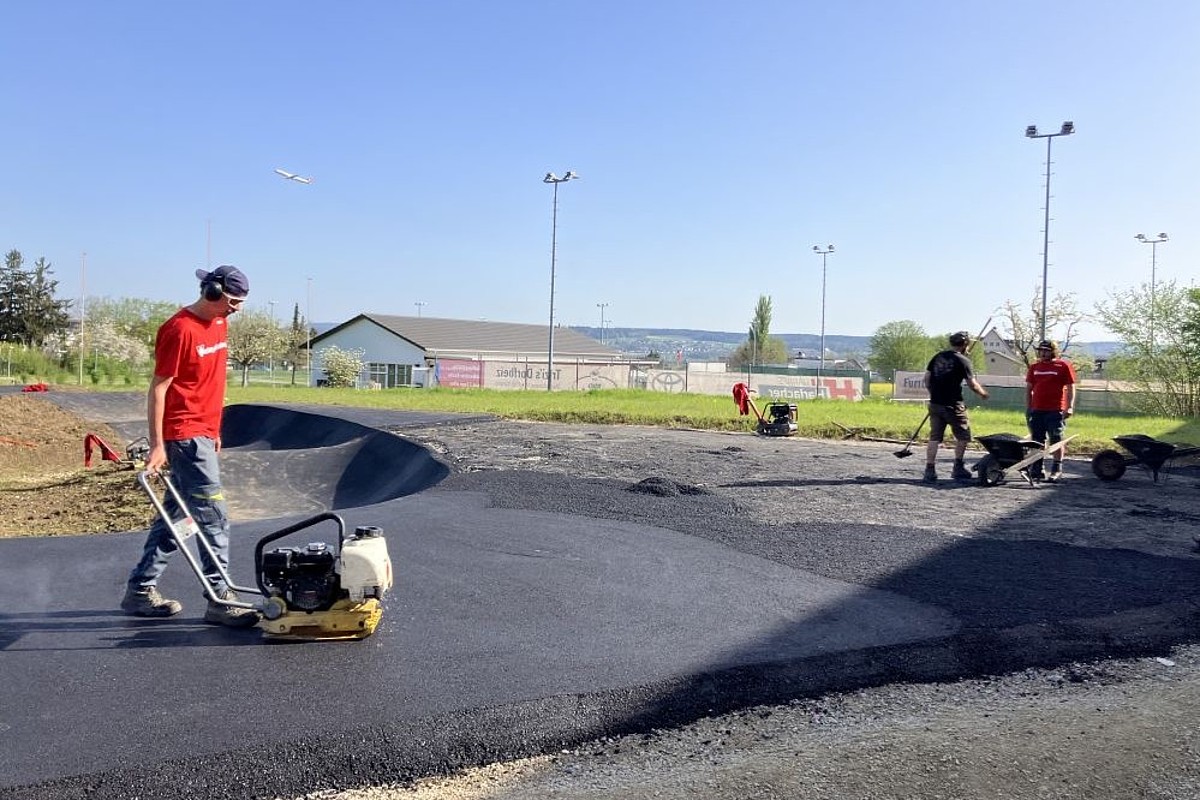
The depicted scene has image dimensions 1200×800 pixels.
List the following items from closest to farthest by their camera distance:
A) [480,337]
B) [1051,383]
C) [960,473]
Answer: [960,473] → [1051,383] → [480,337]

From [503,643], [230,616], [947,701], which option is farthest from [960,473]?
[230,616]

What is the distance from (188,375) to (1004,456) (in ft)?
31.7

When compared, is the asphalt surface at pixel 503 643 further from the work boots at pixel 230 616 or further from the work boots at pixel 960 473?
the work boots at pixel 960 473

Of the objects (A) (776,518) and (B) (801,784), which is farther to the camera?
(A) (776,518)

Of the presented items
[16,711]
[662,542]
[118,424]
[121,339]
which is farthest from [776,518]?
[121,339]

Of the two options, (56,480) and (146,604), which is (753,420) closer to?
(56,480)

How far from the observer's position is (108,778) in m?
3.31

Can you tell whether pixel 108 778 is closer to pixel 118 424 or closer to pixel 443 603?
pixel 443 603

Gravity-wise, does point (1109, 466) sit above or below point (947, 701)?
above

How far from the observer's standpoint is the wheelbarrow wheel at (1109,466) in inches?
470

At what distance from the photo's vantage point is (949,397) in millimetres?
11484

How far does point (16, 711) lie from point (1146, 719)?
511 centimetres

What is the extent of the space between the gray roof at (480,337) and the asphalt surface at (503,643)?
62369 mm

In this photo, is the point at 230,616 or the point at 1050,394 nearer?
the point at 230,616
